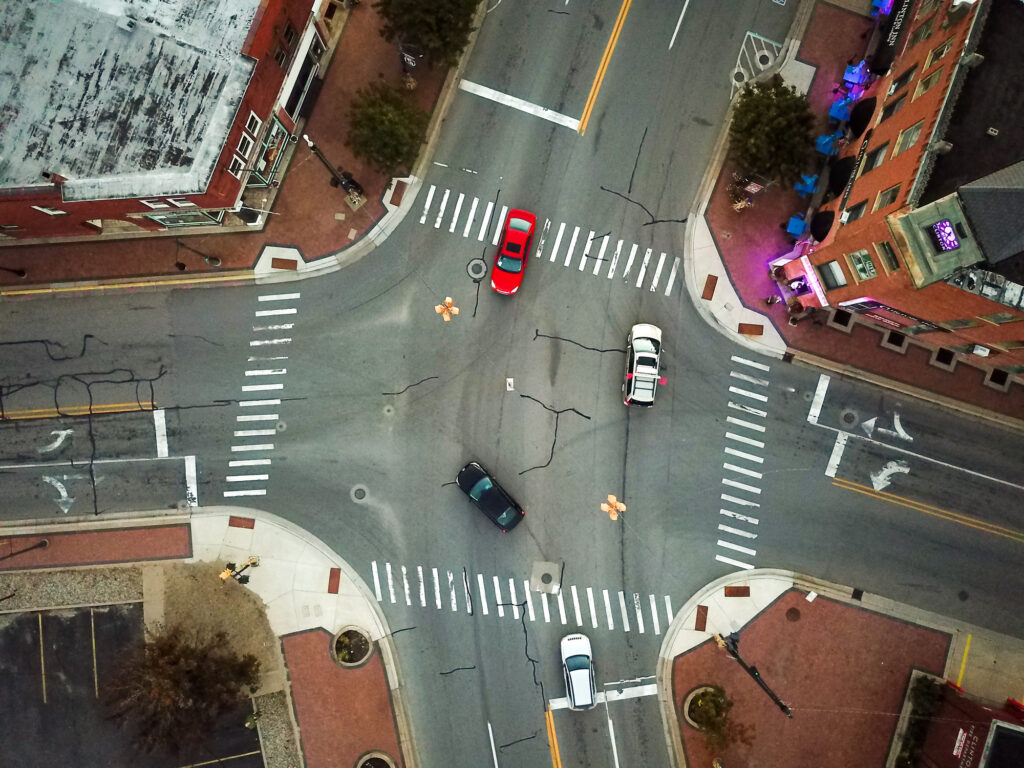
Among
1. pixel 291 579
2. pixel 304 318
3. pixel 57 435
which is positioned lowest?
pixel 291 579

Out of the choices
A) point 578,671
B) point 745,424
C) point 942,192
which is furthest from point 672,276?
point 578,671

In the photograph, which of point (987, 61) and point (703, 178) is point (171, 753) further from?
point (987, 61)

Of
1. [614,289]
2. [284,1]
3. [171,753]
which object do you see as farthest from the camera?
[614,289]

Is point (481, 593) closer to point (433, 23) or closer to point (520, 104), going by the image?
point (520, 104)

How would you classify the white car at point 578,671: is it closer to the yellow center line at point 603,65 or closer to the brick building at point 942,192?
the brick building at point 942,192

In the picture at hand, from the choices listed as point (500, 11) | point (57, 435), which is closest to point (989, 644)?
point (500, 11)

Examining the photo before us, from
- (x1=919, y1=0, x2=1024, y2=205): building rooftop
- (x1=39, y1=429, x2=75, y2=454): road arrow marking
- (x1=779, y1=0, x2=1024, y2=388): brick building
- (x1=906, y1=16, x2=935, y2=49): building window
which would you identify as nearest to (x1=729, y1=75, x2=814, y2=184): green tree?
(x1=779, y1=0, x2=1024, y2=388): brick building

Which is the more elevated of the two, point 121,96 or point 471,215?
point 471,215
